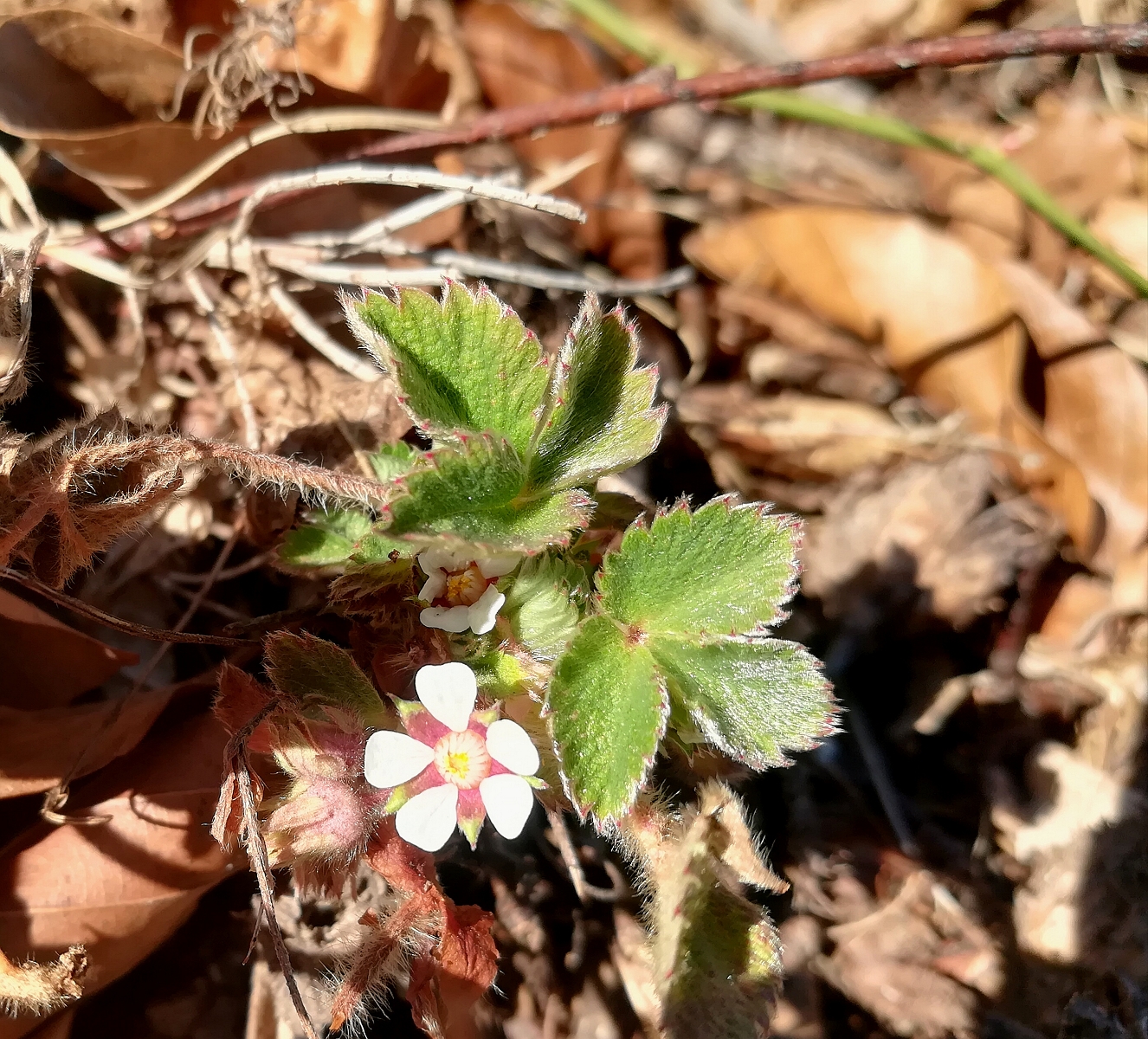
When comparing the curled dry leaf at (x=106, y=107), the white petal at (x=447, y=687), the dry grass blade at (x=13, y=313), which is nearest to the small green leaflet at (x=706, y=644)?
the white petal at (x=447, y=687)

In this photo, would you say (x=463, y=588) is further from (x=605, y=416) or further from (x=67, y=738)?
(x=67, y=738)

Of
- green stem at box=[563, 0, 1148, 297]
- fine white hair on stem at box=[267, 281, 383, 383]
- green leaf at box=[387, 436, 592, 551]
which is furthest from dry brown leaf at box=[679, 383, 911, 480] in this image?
green leaf at box=[387, 436, 592, 551]

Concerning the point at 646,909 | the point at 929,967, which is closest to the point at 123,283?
the point at 646,909

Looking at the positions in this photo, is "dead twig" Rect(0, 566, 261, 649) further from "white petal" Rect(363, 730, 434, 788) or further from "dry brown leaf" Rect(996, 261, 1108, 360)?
"dry brown leaf" Rect(996, 261, 1108, 360)

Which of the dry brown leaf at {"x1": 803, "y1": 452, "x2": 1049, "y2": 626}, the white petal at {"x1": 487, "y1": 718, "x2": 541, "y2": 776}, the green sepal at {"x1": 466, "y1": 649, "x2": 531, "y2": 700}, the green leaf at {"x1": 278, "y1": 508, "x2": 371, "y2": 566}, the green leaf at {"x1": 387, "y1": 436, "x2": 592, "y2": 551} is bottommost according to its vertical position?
the dry brown leaf at {"x1": 803, "y1": 452, "x2": 1049, "y2": 626}

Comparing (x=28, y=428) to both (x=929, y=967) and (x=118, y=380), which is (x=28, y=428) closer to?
(x=118, y=380)

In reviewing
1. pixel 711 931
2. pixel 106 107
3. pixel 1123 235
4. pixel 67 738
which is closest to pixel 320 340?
pixel 106 107

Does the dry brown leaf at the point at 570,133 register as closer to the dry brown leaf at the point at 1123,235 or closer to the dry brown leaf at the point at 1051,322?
the dry brown leaf at the point at 1051,322
